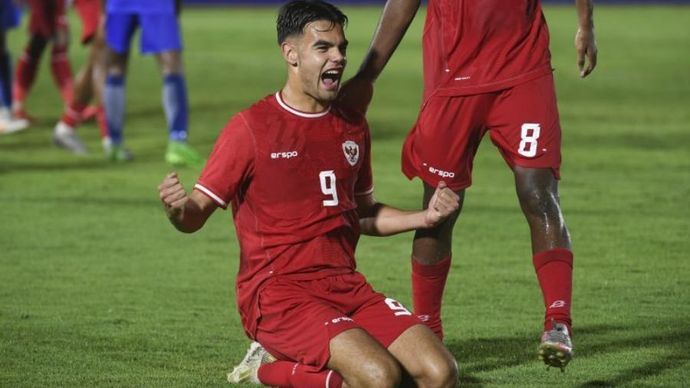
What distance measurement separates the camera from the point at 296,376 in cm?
505

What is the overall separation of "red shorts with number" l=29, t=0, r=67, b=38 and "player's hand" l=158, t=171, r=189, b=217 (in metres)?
10.9

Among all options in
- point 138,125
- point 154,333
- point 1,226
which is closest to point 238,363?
point 154,333

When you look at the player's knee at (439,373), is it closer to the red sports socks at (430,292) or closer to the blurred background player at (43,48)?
the red sports socks at (430,292)

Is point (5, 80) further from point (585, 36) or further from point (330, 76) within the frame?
point (330, 76)

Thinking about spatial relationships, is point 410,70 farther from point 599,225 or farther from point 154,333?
point 154,333

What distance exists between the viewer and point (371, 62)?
19.6 ft

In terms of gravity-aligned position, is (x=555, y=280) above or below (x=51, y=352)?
above

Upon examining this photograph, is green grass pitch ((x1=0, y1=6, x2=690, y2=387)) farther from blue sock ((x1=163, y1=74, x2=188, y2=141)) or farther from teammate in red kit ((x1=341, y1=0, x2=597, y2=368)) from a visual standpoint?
teammate in red kit ((x1=341, y1=0, x2=597, y2=368))

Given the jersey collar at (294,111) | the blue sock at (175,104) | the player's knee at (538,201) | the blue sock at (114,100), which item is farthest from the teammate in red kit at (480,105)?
the blue sock at (114,100)

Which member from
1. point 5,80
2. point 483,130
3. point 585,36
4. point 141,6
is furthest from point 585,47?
point 5,80

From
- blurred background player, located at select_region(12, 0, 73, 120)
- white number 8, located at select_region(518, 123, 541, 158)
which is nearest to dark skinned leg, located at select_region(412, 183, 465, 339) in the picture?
white number 8, located at select_region(518, 123, 541, 158)

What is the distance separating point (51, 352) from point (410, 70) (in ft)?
51.1

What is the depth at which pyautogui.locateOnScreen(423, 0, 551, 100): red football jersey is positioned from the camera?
5891 millimetres

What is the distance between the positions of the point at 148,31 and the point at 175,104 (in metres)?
0.63
